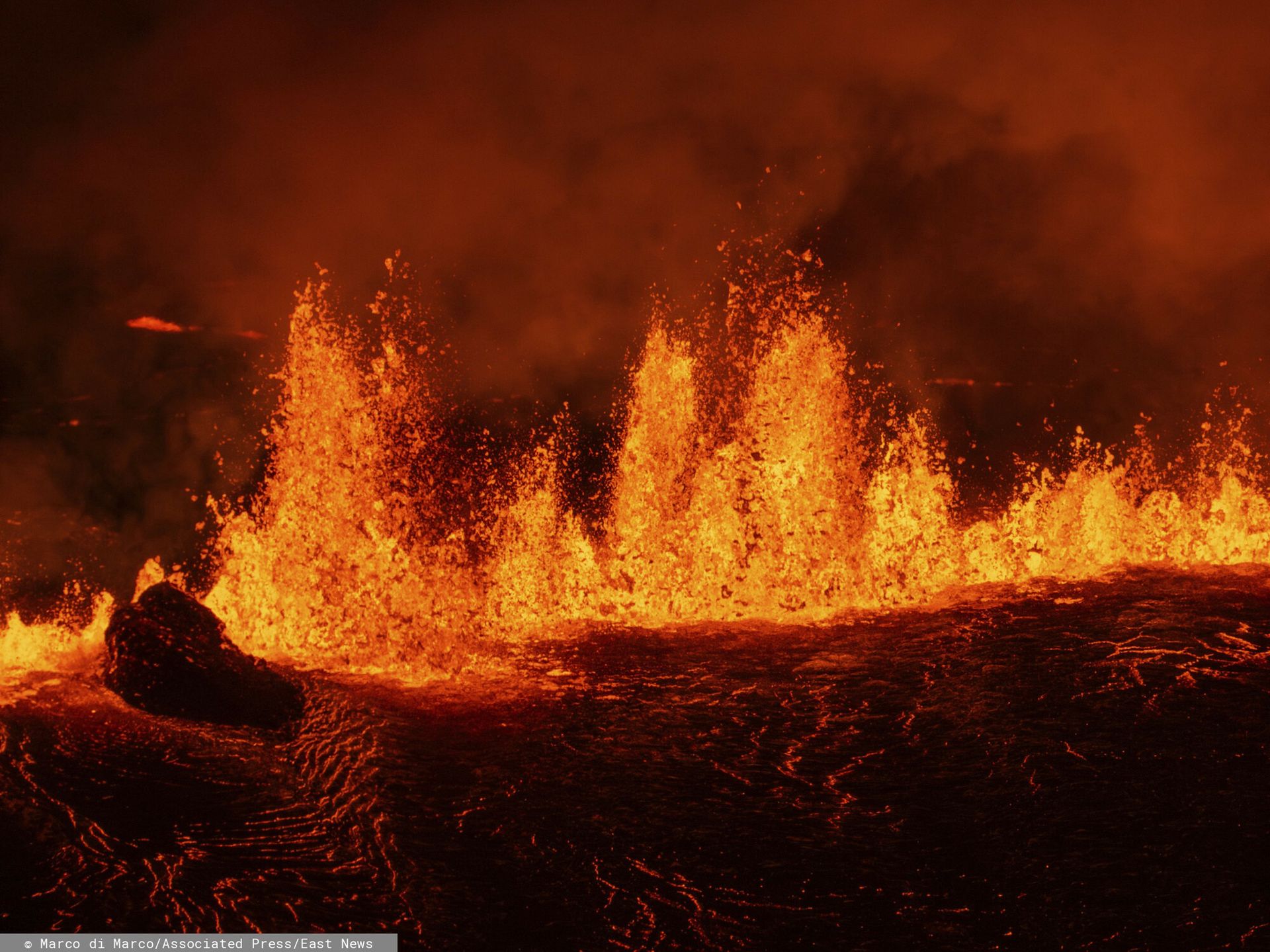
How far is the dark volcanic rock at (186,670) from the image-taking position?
634cm

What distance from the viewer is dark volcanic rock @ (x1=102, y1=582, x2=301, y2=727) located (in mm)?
6344

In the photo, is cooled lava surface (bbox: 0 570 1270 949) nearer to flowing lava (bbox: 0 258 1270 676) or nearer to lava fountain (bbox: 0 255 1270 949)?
lava fountain (bbox: 0 255 1270 949)

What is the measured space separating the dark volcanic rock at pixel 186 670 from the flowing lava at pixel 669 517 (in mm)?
945

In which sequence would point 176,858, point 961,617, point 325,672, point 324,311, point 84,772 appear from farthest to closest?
point 324,311
point 961,617
point 325,672
point 84,772
point 176,858

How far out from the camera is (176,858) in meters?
4.34

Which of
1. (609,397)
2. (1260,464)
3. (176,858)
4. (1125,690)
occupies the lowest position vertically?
(176,858)

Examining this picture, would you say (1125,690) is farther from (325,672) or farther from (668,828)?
(325,672)

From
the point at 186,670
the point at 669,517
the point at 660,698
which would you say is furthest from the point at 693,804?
the point at 669,517

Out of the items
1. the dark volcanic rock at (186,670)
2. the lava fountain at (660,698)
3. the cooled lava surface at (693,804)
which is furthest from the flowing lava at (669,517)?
the cooled lava surface at (693,804)

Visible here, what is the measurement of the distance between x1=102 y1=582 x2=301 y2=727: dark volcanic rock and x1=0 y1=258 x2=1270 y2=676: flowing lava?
0.94 metres

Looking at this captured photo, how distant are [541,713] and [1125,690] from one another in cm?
366

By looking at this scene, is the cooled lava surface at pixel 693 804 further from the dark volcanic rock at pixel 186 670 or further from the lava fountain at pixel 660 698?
the dark volcanic rock at pixel 186 670

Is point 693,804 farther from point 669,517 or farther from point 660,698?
point 669,517

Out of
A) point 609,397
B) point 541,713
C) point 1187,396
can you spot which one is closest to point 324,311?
point 609,397
